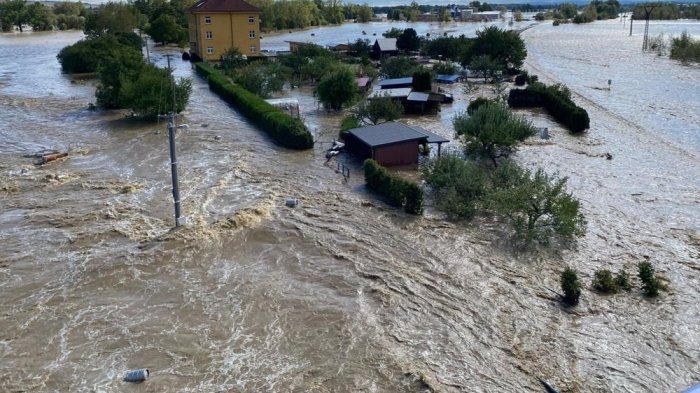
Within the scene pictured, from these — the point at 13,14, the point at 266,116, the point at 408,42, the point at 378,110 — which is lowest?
the point at 266,116

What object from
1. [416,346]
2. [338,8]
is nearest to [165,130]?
[416,346]

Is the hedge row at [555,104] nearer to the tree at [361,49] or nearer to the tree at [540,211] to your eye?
the tree at [540,211]

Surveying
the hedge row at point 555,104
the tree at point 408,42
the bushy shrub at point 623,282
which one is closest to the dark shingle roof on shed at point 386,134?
the bushy shrub at point 623,282

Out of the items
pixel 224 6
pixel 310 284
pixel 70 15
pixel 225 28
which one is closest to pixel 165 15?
pixel 225 28

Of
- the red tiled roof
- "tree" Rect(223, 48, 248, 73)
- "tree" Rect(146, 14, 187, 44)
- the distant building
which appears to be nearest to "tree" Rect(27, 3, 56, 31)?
"tree" Rect(146, 14, 187, 44)

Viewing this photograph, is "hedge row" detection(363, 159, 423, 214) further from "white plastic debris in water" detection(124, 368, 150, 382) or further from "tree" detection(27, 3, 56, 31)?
"tree" detection(27, 3, 56, 31)

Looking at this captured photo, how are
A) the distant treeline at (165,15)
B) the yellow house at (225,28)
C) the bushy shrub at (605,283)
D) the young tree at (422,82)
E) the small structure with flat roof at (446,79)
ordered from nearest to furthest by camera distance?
the bushy shrub at (605,283), the young tree at (422,82), the small structure with flat roof at (446,79), the yellow house at (225,28), the distant treeline at (165,15)

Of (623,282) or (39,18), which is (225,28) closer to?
(623,282)
